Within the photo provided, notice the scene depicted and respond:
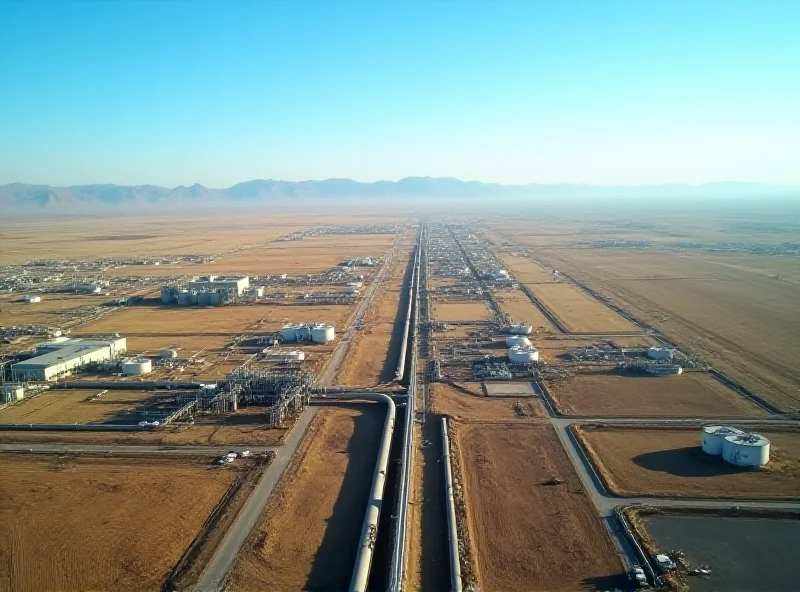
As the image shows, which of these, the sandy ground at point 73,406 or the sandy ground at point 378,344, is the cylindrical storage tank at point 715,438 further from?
the sandy ground at point 73,406

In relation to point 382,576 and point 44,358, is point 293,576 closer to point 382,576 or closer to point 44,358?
point 382,576

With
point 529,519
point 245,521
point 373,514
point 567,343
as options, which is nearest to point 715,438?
point 529,519

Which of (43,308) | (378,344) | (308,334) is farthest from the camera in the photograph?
(43,308)

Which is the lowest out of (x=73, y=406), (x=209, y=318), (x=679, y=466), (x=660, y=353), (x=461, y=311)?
(x=679, y=466)

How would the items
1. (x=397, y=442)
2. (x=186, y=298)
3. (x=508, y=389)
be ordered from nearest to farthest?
(x=397, y=442) → (x=508, y=389) → (x=186, y=298)

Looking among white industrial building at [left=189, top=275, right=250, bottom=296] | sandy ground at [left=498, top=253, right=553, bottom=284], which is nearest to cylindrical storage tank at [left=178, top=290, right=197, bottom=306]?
white industrial building at [left=189, top=275, right=250, bottom=296]

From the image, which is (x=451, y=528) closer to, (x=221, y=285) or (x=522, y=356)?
(x=522, y=356)

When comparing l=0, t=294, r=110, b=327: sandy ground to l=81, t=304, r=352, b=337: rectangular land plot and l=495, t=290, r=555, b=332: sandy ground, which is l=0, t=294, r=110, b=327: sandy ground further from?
l=495, t=290, r=555, b=332: sandy ground
